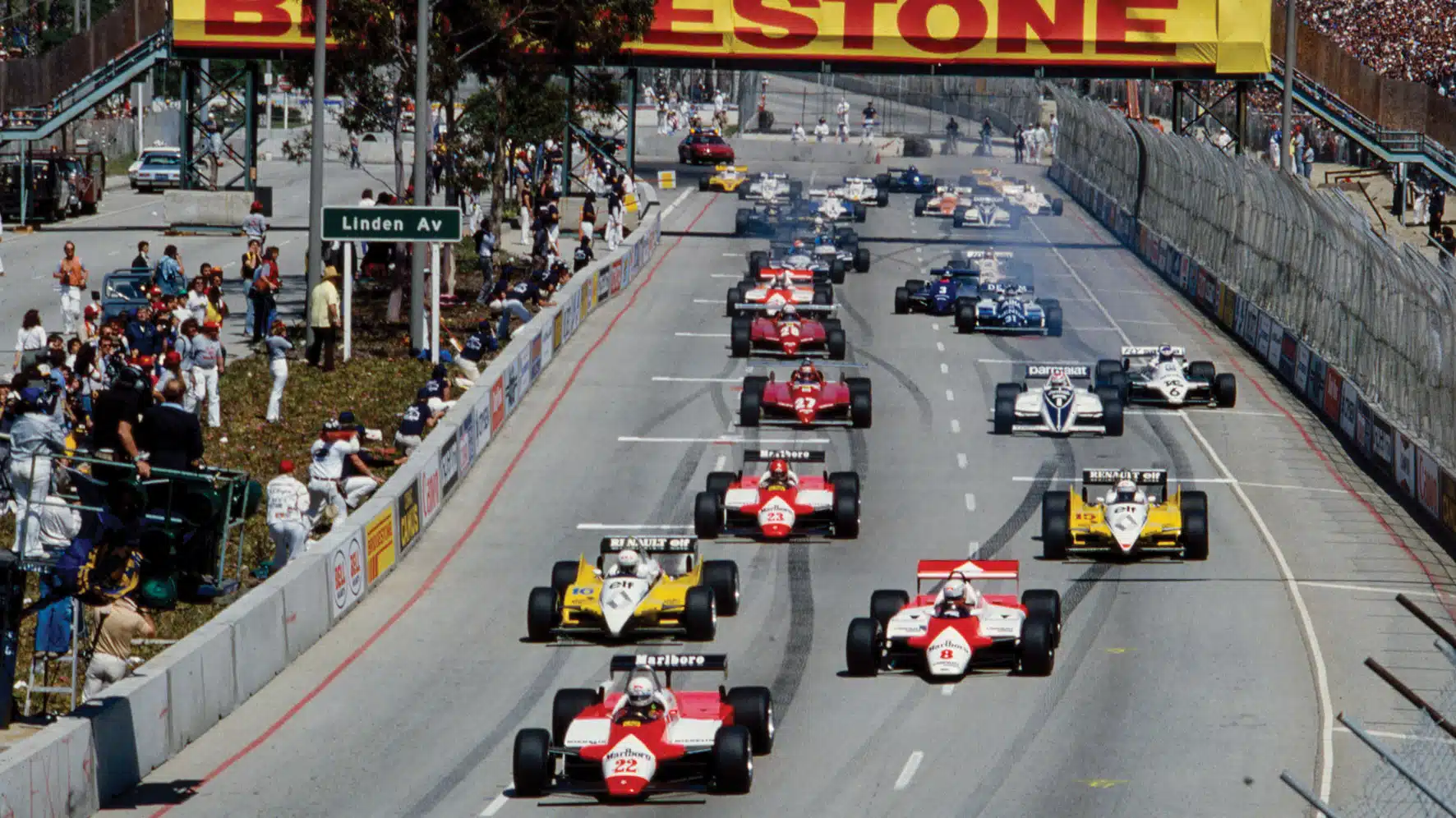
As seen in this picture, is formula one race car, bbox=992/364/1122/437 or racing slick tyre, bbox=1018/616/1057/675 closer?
racing slick tyre, bbox=1018/616/1057/675

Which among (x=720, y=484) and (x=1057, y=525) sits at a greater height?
(x=720, y=484)

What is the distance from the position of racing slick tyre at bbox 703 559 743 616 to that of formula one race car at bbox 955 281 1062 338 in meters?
21.9

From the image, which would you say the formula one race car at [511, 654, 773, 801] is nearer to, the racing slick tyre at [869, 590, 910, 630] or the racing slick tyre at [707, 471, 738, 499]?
the racing slick tyre at [869, 590, 910, 630]

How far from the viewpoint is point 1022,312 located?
150 feet

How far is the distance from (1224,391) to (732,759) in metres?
21.9

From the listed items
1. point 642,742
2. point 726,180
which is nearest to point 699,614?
point 642,742

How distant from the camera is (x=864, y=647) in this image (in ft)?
72.9

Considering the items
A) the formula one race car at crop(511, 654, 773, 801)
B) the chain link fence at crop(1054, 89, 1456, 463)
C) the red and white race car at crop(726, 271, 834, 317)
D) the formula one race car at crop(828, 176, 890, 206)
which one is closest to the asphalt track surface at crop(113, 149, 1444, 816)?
the formula one race car at crop(511, 654, 773, 801)

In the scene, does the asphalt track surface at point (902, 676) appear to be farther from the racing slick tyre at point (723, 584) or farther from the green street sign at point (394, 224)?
the green street sign at point (394, 224)

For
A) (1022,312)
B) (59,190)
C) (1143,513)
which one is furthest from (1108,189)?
(1143,513)

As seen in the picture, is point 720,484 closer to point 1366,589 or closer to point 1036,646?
point 1036,646

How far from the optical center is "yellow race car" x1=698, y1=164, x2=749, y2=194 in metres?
78.1

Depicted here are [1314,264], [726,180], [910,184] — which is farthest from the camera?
[910,184]

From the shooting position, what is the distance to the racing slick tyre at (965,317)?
152 feet
